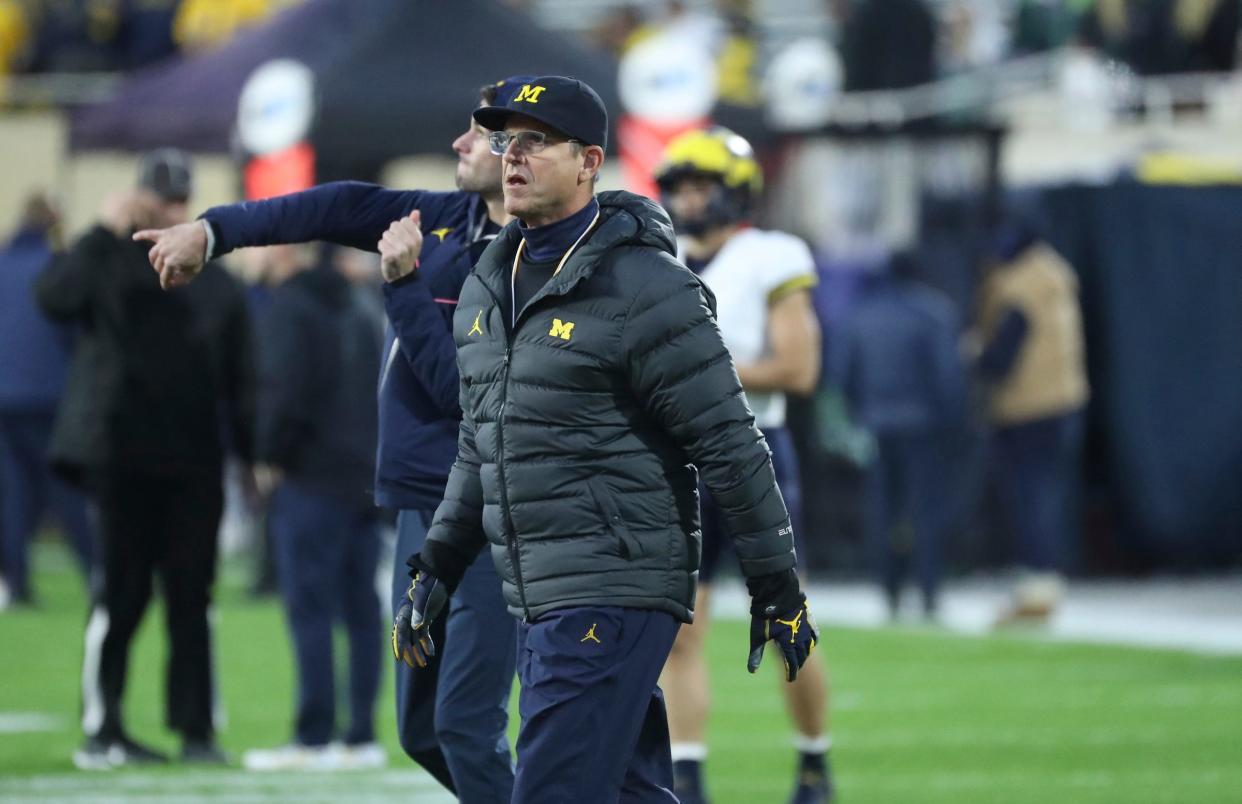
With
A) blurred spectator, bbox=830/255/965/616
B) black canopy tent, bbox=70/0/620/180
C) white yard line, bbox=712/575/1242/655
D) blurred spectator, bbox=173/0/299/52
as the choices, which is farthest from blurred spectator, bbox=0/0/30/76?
blurred spectator, bbox=830/255/965/616

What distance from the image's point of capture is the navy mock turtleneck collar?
5742mm

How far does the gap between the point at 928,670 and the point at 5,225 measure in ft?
44.0

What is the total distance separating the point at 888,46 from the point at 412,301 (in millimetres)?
15347

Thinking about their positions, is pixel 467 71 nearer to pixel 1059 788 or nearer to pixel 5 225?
pixel 5 225

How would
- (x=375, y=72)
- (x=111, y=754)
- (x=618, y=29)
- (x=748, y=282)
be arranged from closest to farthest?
(x=748, y=282) → (x=111, y=754) → (x=375, y=72) → (x=618, y=29)

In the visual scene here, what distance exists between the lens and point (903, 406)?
51.2 feet

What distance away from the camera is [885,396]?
51.4 ft

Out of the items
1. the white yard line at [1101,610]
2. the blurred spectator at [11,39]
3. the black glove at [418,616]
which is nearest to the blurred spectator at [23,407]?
the white yard line at [1101,610]

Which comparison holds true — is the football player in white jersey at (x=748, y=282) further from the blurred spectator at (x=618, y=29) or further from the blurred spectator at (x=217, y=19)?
the blurred spectator at (x=618, y=29)

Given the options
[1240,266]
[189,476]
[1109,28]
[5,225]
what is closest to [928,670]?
[189,476]

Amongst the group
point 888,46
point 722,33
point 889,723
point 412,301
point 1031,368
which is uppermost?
point 722,33

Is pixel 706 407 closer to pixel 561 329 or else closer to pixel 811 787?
pixel 561 329

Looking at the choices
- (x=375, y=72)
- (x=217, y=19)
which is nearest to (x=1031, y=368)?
(x=375, y=72)

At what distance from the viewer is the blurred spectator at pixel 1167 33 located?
21703mm
